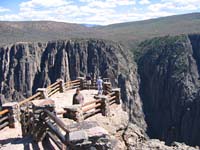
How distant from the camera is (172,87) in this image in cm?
14212

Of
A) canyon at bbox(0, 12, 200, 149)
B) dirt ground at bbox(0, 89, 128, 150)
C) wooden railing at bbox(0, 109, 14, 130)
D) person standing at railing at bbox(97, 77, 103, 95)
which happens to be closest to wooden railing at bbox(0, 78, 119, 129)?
wooden railing at bbox(0, 109, 14, 130)

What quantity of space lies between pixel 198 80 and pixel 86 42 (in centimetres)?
3533

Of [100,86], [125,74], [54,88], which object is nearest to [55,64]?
[125,74]

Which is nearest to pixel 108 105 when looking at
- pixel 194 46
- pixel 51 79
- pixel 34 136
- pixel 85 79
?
pixel 34 136

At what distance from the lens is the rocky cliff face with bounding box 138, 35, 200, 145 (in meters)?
122

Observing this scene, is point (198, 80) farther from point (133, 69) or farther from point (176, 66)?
point (133, 69)

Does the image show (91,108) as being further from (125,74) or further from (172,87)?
(172,87)

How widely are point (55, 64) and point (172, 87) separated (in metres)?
34.7

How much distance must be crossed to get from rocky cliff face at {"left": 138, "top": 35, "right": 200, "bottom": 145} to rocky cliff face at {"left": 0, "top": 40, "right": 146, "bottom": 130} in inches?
335

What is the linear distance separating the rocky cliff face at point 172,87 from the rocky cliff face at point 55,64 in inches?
335

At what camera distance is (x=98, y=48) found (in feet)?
472

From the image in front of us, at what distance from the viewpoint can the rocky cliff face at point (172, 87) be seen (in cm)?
12225

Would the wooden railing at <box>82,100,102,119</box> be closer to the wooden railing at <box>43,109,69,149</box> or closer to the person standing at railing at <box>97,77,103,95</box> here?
the person standing at railing at <box>97,77,103,95</box>

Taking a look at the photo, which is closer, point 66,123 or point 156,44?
point 66,123
